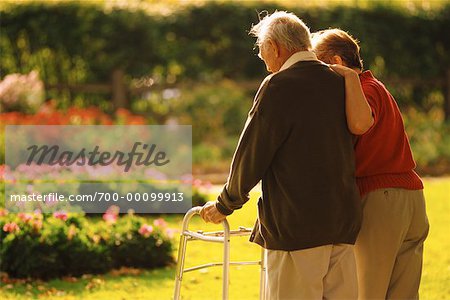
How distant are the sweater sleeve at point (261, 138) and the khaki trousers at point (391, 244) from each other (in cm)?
62

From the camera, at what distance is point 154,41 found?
14.8m

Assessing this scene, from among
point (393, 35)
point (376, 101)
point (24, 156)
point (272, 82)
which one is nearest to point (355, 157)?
point (376, 101)

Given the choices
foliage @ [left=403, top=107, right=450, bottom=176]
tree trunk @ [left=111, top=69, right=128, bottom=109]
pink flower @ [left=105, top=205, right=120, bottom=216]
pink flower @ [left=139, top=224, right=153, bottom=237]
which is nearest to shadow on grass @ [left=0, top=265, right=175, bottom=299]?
pink flower @ [left=139, top=224, right=153, bottom=237]

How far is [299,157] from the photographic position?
3568mm

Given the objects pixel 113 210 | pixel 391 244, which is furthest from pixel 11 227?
pixel 391 244

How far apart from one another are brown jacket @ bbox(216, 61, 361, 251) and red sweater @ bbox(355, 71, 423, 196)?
26cm

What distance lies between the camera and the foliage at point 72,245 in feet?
20.7

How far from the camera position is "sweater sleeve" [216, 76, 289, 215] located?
11.6ft

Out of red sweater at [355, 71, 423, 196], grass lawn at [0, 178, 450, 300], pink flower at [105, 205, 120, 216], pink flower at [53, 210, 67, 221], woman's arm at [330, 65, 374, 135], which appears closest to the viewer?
woman's arm at [330, 65, 374, 135]

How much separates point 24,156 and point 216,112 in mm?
4513

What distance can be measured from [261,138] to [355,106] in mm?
423

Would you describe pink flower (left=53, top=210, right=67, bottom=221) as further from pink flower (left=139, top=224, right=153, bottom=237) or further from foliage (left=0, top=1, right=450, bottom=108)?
foliage (left=0, top=1, right=450, bottom=108)

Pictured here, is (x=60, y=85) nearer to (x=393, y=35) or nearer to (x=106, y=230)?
(x=393, y=35)

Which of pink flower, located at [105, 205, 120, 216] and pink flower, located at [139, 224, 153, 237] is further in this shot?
pink flower, located at [105, 205, 120, 216]
